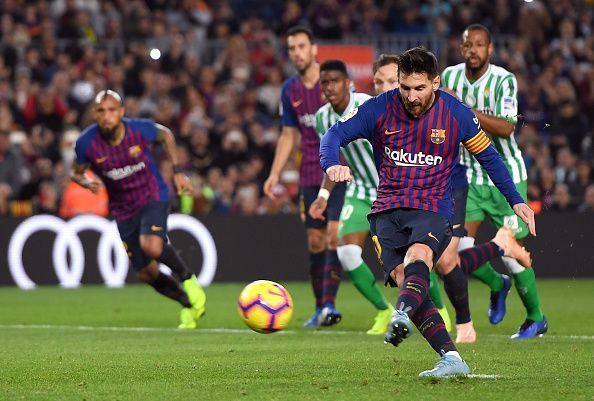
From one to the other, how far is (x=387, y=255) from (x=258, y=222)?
10560 mm

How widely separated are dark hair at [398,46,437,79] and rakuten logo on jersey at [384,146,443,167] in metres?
0.49

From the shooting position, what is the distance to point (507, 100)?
9.90m

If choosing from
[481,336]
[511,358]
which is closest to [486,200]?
[481,336]

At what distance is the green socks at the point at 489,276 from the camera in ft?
35.0

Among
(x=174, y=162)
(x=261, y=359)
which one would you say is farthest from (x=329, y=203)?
(x=261, y=359)

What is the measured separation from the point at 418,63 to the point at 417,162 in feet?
2.07

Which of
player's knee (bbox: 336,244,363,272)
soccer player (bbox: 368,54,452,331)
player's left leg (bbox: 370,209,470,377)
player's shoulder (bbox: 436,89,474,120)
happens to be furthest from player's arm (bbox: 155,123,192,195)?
player's shoulder (bbox: 436,89,474,120)

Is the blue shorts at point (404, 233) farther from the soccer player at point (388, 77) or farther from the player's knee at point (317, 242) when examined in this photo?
the player's knee at point (317, 242)

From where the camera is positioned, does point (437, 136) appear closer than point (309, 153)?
Yes

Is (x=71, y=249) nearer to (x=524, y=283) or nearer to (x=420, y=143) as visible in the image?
(x=524, y=283)

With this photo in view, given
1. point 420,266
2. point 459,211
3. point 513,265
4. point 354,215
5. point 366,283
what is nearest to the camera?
point 420,266

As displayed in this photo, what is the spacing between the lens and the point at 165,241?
11852mm

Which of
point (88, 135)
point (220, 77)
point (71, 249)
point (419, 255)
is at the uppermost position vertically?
point (220, 77)

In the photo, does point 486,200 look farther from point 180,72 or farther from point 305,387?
point 180,72
